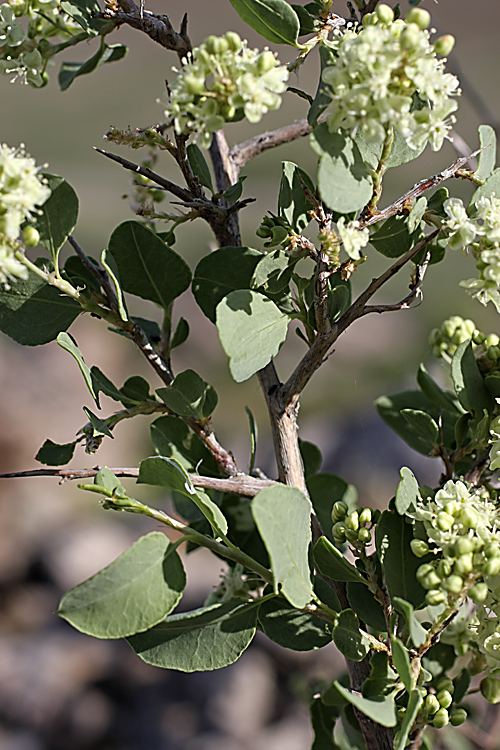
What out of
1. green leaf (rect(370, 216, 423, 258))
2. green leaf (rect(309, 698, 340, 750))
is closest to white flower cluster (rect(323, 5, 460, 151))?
green leaf (rect(370, 216, 423, 258))

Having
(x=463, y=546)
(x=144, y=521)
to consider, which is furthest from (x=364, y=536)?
(x=144, y=521)

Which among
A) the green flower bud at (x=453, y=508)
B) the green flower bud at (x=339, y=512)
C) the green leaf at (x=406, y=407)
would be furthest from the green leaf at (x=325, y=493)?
the green flower bud at (x=453, y=508)

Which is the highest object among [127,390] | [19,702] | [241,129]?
[127,390]

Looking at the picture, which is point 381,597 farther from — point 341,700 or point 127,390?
point 127,390

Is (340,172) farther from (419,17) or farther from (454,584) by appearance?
(454,584)

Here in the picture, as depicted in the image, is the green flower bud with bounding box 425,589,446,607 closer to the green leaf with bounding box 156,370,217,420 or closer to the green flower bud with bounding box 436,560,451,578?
the green flower bud with bounding box 436,560,451,578

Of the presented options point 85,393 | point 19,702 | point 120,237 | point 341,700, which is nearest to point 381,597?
point 341,700
